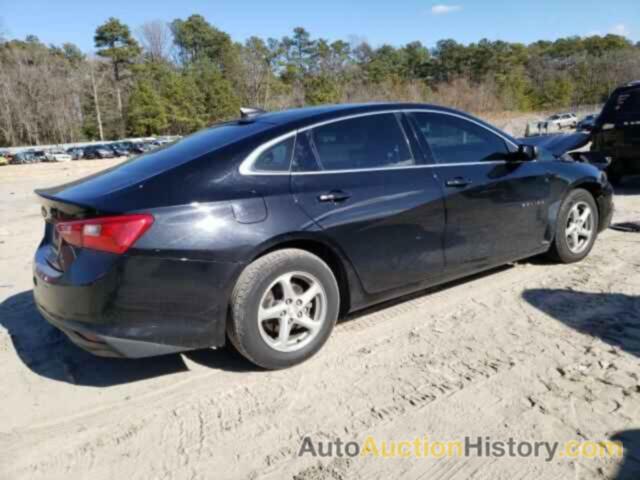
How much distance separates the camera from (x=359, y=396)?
8.82 feet

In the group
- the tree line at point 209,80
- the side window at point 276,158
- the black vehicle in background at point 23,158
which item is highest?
the tree line at point 209,80

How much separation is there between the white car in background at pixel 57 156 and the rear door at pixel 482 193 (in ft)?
165

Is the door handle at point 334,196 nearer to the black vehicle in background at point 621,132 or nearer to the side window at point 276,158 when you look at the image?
the side window at point 276,158

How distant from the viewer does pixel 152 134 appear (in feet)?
234

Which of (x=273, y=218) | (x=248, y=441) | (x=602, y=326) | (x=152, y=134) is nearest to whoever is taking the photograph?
(x=248, y=441)

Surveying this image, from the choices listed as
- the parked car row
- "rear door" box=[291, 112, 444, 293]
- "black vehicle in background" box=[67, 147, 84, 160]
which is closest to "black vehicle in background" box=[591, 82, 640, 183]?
"rear door" box=[291, 112, 444, 293]

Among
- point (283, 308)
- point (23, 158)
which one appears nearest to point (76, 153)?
point (23, 158)

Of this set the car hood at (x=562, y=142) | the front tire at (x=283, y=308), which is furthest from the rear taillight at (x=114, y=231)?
the car hood at (x=562, y=142)

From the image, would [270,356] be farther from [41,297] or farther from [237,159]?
[41,297]

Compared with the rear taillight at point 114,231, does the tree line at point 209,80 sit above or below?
above

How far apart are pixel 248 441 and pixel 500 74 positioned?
8591cm

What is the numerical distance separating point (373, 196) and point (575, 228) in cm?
251

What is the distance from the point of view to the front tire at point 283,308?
109 inches

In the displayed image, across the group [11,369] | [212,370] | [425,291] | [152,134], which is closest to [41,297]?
[11,369]
